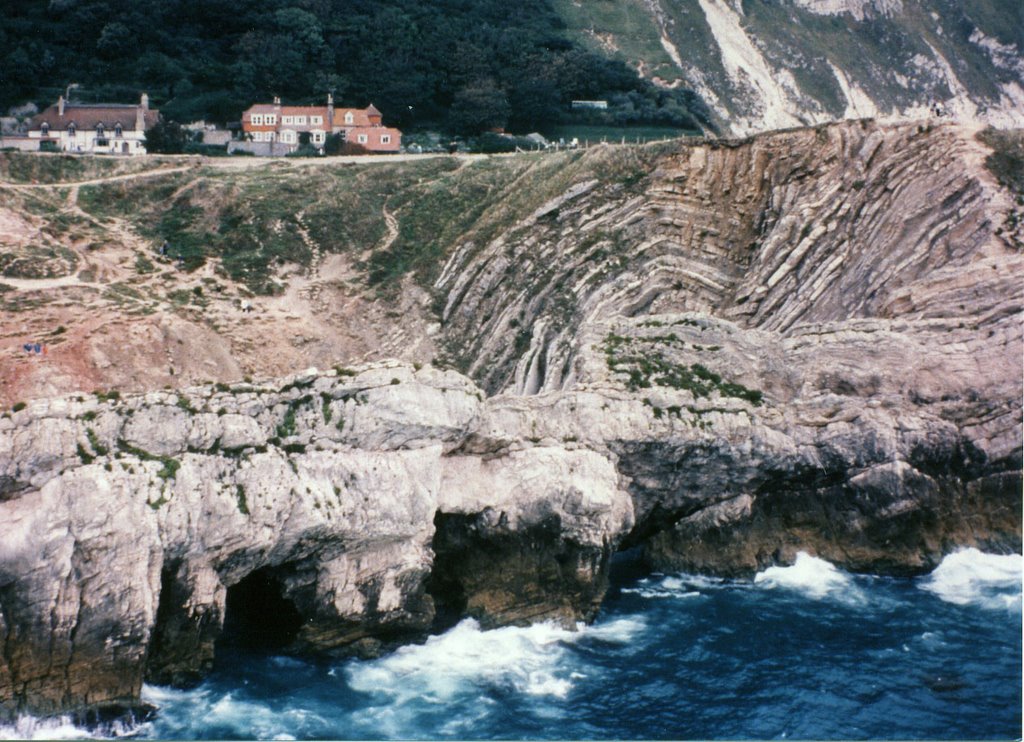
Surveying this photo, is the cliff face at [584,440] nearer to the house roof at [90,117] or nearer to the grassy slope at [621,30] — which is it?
the house roof at [90,117]

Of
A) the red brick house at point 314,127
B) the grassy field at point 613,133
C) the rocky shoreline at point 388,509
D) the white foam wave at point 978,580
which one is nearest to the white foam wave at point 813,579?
the rocky shoreline at point 388,509

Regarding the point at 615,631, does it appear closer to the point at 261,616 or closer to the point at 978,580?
the point at 261,616

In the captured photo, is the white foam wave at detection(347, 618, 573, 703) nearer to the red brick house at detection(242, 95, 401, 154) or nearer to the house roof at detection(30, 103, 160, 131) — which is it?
the red brick house at detection(242, 95, 401, 154)

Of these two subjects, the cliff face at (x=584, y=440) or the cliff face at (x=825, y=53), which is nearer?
the cliff face at (x=584, y=440)

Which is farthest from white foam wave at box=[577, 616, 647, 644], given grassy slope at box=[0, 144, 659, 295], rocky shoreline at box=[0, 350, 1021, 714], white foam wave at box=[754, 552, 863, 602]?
grassy slope at box=[0, 144, 659, 295]

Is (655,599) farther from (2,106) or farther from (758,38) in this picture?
(758,38)

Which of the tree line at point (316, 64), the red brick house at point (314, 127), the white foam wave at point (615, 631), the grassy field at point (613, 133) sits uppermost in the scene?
the tree line at point (316, 64)

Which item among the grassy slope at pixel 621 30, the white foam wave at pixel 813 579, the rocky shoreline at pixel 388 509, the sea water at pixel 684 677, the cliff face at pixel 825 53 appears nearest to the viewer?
the sea water at pixel 684 677
